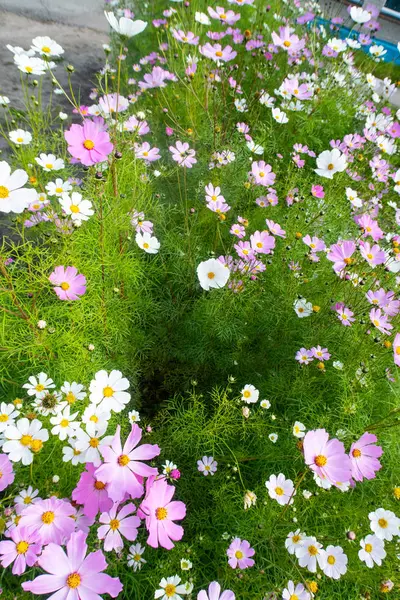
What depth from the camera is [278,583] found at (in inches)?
42.0

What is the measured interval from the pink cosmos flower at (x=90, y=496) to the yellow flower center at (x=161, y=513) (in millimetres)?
100

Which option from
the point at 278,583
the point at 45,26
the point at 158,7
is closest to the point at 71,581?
the point at 278,583

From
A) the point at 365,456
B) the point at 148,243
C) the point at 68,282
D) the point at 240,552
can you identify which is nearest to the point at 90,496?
the point at 240,552

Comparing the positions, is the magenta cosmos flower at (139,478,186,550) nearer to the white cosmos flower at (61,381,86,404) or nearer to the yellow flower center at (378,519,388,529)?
the white cosmos flower at (61,381,86,404)

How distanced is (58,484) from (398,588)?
35.9 inches

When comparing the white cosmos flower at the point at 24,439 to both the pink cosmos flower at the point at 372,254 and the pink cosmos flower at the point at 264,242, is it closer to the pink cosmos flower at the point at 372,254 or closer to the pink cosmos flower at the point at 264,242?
the pink cosmos flower at the point at 264,242

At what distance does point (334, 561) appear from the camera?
3.15 ft

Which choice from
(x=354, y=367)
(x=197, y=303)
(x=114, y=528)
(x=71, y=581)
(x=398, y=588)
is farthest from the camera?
(x=197, y=303)

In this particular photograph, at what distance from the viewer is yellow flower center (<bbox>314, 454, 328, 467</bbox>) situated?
85 centimetres

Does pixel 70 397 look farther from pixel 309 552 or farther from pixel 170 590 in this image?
pixel 309 552

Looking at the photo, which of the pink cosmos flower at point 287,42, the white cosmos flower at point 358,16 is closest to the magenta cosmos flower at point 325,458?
the pink cosmos flower at point 287,42

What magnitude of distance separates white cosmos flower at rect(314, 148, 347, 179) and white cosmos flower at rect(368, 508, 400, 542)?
1.20 metres

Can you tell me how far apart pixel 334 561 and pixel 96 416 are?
648mm

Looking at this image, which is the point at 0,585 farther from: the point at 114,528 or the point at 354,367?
the point at 354,367
